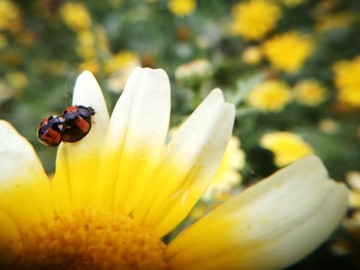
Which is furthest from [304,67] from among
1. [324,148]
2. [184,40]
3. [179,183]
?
[179,183]

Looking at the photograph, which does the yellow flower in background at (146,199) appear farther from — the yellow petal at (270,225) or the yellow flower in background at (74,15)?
the yellow flower in background at (74,15)

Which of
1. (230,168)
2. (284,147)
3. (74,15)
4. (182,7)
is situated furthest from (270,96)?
(74,15)

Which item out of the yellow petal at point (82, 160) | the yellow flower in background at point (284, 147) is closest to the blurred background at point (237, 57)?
the yellow flower in background at point (284, 147)

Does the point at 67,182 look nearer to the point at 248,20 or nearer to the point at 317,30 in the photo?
the point at 248,20

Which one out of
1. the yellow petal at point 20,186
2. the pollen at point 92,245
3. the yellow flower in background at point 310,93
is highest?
the yellow flower in background at point 310,93

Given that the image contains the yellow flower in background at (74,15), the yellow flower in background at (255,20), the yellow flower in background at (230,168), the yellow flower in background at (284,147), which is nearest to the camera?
the yellow flower in background at (230,168)

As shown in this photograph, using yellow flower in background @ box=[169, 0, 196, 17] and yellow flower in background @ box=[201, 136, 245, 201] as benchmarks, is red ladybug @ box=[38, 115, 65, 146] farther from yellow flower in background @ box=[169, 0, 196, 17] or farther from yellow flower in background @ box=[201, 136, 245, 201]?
yellow flower in background @ box=[169, 0, 196, 17]

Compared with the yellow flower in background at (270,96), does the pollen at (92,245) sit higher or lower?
lower
